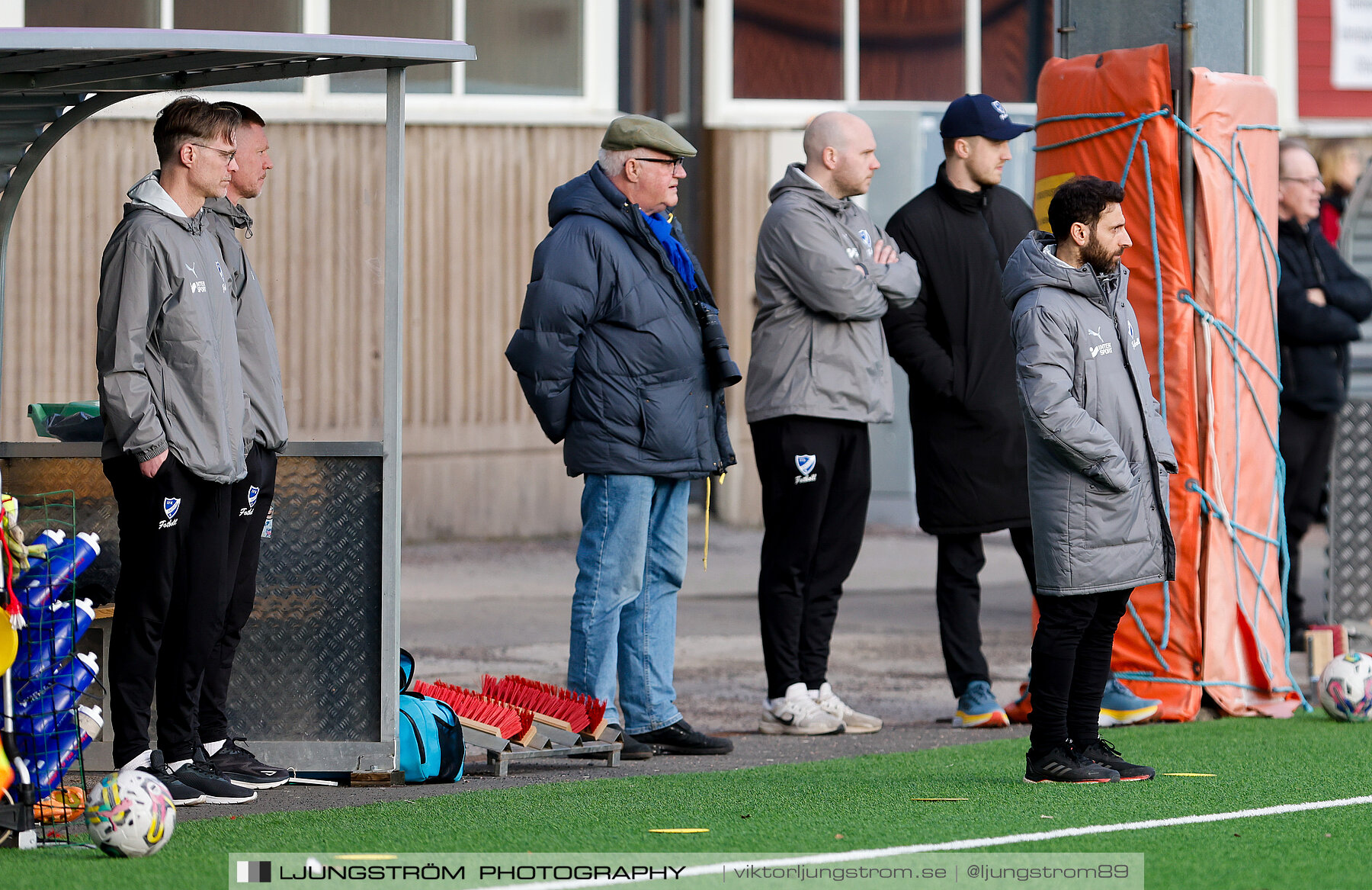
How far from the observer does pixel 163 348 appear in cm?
593

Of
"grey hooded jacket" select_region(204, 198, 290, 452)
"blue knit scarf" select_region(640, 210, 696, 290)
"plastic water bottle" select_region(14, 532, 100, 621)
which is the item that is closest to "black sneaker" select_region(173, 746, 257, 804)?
"plastic water bottle" select_region(14, 532, 100, 621)

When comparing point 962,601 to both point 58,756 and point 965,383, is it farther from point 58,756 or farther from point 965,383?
point 58,756

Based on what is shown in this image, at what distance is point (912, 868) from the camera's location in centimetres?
511

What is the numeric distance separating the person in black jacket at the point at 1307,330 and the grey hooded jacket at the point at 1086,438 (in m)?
3.99

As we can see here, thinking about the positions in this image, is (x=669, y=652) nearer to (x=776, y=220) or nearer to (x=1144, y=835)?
(x=776, y=220)

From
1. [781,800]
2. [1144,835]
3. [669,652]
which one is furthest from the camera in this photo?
[669,652]

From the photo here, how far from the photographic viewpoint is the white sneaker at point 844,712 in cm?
782

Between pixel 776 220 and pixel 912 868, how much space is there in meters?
3.32

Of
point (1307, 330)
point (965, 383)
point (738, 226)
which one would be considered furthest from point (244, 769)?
point (738, 226)

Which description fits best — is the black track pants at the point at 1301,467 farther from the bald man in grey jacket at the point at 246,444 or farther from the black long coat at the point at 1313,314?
the bald man in grey jacket at the point at 246,444

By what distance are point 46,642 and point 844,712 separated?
3215mm

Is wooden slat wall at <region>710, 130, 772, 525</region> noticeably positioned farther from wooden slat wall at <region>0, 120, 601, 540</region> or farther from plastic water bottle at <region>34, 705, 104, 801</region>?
plastic water bottle at <region>34, 705, 104, 801</region>

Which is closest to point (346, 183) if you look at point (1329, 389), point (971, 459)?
point (971, 459)

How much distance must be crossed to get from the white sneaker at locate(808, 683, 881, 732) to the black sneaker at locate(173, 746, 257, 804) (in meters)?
2.41
